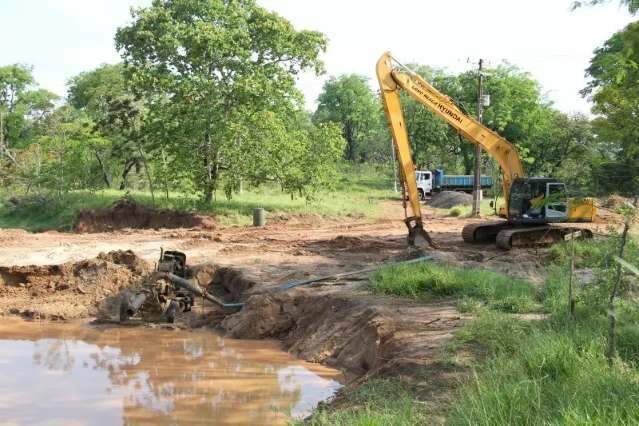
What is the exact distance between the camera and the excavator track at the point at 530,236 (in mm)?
18388

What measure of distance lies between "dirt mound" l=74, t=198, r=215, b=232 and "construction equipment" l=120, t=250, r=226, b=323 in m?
11.3

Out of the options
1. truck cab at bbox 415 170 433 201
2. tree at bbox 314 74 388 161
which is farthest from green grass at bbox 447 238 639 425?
tree at bbox 314 74 388 161

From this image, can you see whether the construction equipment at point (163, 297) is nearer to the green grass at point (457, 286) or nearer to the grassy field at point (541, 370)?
the green grass at point (457, 286)

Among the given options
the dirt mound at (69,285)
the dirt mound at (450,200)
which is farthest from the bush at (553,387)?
the dirt mound at (450,200)

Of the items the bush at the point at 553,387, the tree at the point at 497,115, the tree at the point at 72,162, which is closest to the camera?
the bush at the point at 553,387

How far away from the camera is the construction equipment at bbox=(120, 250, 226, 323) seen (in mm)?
13398

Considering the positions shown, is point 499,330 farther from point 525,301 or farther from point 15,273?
point 15,273

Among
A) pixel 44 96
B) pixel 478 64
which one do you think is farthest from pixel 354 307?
→ pixel 44 96

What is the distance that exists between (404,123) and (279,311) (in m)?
6.55

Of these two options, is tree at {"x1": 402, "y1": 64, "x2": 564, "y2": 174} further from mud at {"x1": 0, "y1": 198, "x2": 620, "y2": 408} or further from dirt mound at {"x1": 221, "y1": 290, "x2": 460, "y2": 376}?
dirt mound at {"x1": 221, "y1": 290, "x2": 460, "y2": 376}

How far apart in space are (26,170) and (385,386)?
1190 inches

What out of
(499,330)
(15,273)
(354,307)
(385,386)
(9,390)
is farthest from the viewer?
(15,273)

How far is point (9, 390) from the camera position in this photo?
9.23 meters

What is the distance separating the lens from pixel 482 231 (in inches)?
786
